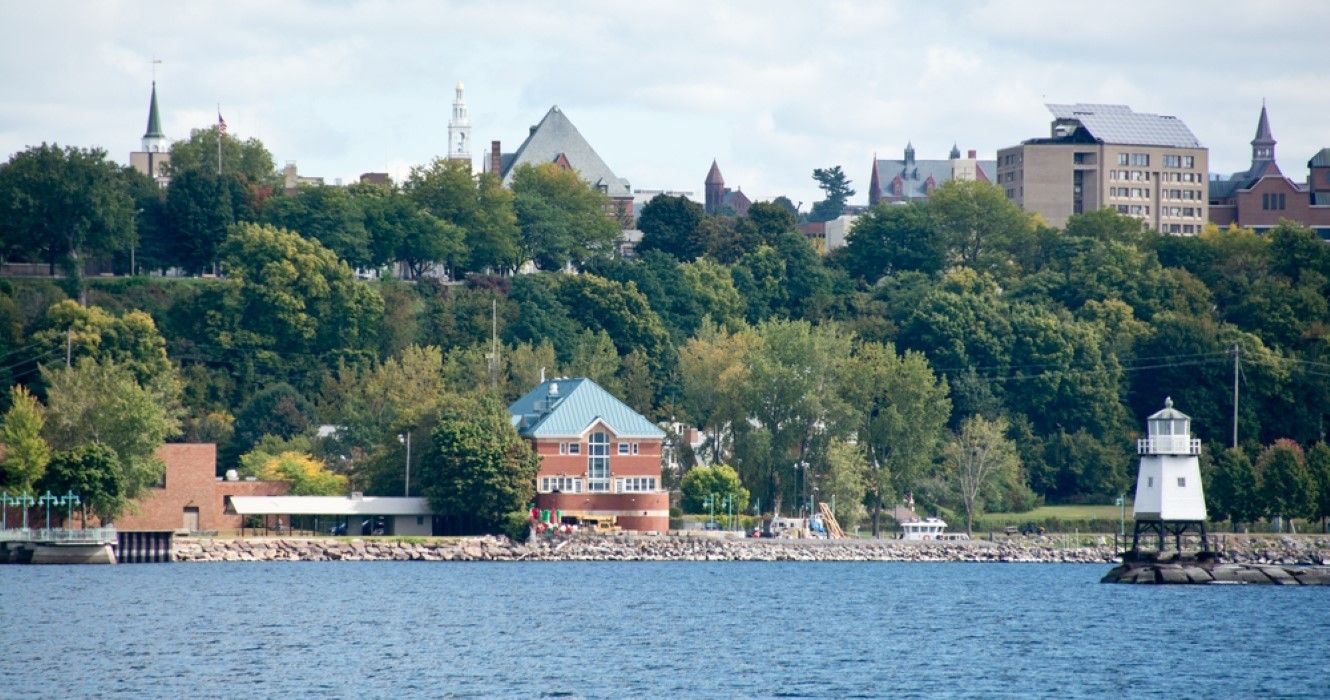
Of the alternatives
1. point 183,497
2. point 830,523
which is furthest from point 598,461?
point 183,497

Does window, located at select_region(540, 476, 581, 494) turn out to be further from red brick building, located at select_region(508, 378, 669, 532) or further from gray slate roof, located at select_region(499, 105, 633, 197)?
gray slate roof, located at select_region(499, 105, 633, 197)

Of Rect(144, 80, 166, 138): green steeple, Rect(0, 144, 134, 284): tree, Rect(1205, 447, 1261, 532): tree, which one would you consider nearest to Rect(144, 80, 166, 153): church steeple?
Rect(144, 80, 166, 138): green steeple

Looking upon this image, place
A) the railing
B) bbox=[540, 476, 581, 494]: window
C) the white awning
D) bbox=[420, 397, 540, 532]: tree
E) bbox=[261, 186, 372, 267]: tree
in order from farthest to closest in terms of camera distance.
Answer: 1. bbox=[261, 186, 372, 267]: tree
2. bbox=[540, 476, 581, 494]: window
3. the white awning
4. bbox=[420, 397, 540, 532]: tree
5. the railing

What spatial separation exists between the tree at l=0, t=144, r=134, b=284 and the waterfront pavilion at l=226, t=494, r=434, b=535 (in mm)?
28132

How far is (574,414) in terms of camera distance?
3492 inches

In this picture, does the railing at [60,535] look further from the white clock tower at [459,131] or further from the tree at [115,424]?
the white clock tower at [459,131]

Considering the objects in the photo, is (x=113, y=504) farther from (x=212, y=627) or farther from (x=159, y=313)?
(x=159, y=313)

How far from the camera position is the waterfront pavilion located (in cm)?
8531

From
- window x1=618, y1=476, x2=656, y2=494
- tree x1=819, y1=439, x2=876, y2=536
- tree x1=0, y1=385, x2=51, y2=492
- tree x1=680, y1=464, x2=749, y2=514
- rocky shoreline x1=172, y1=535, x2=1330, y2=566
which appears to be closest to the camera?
tree x1=0, y1=385, x2=51, y2=492

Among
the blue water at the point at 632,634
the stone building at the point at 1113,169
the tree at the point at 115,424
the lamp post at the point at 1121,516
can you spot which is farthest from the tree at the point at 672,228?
the blue water at the point at 632,634

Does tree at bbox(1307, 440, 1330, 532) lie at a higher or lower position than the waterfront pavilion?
higher

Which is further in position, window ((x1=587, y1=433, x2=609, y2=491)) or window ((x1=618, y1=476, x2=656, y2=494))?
window ((x1=618, y1=476, x2=656, y2=494))

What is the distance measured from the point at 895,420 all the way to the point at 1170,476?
24549 millimetres

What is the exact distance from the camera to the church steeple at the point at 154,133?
17825 cm
